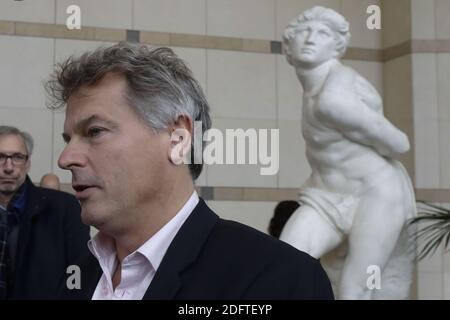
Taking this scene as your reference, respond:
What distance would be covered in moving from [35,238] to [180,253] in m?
2.59

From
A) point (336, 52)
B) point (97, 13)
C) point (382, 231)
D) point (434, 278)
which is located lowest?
point (434, 278)

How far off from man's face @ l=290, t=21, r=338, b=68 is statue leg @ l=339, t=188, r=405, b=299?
2.71 ft

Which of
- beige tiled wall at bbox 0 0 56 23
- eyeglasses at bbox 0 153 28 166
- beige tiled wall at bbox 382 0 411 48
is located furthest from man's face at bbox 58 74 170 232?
beige tiled wall at bbox 382 0 411 48

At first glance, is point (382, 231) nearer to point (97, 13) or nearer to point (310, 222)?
point (310, 222)

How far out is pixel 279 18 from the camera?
401 inches

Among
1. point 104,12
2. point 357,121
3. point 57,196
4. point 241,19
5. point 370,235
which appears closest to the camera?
point 57,196

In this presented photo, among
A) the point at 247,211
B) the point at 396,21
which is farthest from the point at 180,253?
the point at 396,21

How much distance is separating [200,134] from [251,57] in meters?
8.13

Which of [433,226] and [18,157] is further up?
[18,157]

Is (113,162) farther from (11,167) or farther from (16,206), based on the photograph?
(11,167)

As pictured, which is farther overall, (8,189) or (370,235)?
(370,235)

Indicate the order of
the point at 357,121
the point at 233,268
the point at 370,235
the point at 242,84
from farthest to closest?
the point at 242,84 < the point at 370,235 < the point at 357,121 < the point at 233,268

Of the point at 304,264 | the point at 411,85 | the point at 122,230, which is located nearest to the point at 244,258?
the point at 304,264

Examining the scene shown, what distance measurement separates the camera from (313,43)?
6.02m
